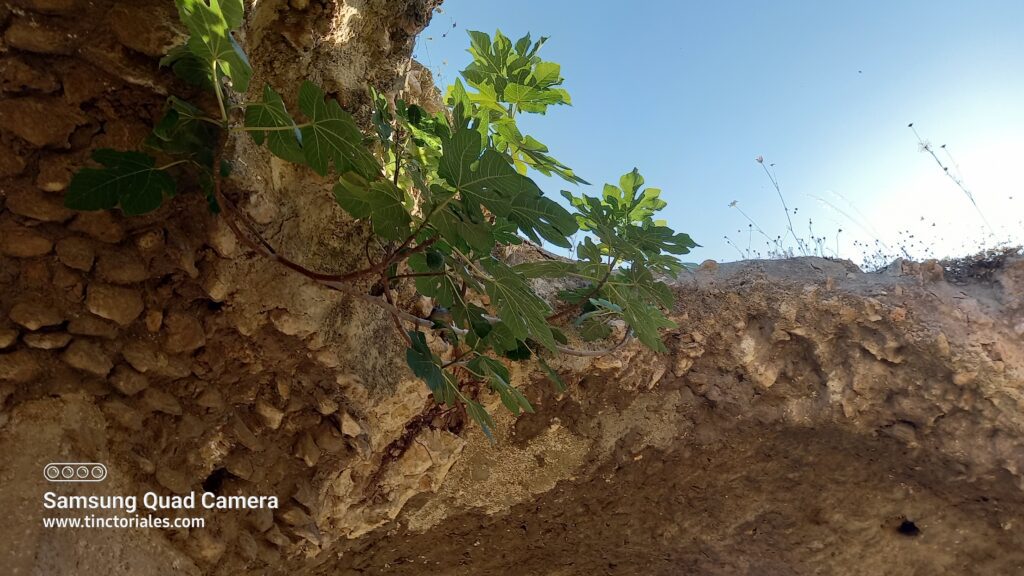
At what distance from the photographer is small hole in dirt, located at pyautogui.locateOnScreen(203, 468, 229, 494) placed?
53.2 inches

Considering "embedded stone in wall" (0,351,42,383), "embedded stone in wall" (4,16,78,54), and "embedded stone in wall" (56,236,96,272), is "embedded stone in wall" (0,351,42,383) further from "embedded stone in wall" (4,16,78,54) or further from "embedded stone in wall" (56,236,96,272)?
"embedded stone in wall" (4,16,78,54)

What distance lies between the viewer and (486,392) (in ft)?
6.09

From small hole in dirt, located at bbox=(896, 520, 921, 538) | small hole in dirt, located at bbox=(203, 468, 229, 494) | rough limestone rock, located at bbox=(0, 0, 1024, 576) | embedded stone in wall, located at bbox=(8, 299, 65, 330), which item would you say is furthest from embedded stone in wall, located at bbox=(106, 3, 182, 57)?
small hole in dirt, located at bbox=(896, 520, 921, 538)

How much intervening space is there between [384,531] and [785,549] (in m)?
1.71

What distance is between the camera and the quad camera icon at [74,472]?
1.11 m

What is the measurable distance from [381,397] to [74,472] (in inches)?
24.3

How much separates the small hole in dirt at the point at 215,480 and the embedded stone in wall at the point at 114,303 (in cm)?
38

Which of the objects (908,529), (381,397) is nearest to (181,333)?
(381,397)

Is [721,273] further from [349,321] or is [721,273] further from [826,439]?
[349,321]

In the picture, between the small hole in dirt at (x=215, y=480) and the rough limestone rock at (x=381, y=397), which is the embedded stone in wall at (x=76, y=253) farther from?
the small hole in dirt at (x=215, y=480)

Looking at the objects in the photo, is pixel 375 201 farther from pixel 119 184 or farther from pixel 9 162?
pixel 9 162

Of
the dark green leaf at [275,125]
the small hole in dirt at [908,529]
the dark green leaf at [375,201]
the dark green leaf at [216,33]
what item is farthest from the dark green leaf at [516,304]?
the small hole in dirt at [908,529]

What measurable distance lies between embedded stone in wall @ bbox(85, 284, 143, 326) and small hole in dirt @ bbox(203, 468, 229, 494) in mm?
385

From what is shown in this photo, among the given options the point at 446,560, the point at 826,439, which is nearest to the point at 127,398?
the point at 446,560
